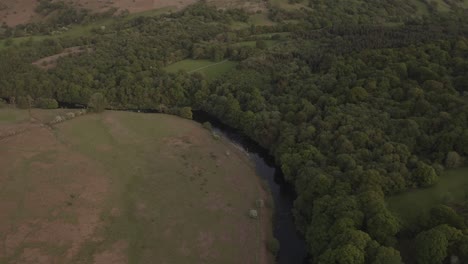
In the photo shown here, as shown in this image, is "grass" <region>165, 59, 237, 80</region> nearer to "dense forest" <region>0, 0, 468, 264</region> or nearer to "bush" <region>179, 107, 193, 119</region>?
"dense forest" <region>0, 0, 468, 264</region>

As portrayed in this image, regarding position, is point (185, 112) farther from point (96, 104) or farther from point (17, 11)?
point (17, 11)

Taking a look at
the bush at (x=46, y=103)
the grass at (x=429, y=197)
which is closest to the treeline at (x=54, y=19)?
the bush at (x=46, y=103)

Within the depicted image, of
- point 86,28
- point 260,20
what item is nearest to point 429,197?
point 260,20

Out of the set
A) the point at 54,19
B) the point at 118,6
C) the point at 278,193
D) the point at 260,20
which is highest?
the point at 278,193

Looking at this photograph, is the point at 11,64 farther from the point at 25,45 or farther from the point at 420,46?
the point at 420,46

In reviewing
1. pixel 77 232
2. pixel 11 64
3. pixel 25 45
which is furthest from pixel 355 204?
pixel 25 45

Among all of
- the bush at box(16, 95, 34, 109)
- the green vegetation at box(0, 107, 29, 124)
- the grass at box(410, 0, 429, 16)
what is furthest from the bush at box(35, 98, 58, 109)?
the grass at box(410, 0, 429, 16)

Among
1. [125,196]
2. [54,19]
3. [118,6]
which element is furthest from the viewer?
[118,6]
